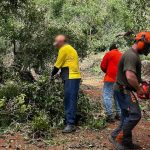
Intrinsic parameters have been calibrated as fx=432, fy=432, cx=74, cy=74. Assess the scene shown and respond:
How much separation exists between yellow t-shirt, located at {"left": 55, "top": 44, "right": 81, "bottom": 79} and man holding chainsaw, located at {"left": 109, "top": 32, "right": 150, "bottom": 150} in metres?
1.53

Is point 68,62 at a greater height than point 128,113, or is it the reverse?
point 68,62

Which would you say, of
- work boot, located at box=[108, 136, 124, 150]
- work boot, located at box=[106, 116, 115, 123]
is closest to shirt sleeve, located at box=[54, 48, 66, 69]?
work boot, located at box=[106, 116, 115, 123]

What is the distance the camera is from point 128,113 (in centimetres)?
746

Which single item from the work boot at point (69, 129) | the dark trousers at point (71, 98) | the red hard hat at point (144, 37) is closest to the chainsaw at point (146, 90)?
the red hard hat at point (144, 37)

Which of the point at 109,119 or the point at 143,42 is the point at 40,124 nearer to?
the point at 109,119

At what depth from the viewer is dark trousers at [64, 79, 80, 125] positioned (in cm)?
898

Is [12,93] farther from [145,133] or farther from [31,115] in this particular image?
[145,133]

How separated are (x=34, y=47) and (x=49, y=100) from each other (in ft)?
10.8

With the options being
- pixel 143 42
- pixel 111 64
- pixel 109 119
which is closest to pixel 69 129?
pixel 109 119

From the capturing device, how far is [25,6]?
40.9 feet

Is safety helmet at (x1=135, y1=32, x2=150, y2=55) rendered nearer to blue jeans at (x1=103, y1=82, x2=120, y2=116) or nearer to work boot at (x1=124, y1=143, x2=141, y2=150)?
work boot at (x1=124, y1=143, x2=141, y2=150)

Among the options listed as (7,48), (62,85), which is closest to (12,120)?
(62,85)

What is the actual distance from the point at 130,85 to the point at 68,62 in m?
2.06

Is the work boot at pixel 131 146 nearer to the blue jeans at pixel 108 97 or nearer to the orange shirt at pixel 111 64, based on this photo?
the blue jeans at pixel 108 97
